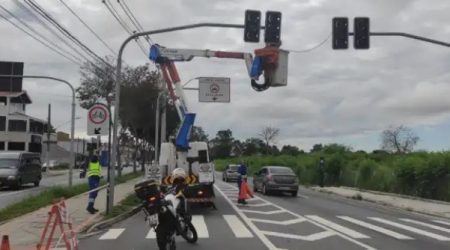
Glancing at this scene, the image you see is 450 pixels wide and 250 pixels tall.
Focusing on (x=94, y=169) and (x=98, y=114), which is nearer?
(x=98, y=114)

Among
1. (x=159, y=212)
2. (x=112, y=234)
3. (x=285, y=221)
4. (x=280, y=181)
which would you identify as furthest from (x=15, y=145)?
(x=159, y=212)

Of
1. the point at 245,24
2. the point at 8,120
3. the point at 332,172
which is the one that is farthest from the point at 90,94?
the point at 8,120

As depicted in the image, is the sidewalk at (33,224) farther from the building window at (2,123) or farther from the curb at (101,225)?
the building window at (2,123)

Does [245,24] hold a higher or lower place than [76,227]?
higher

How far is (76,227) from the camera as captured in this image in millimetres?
16016

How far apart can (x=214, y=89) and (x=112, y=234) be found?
1698 cm

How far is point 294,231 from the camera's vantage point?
52.9 ft

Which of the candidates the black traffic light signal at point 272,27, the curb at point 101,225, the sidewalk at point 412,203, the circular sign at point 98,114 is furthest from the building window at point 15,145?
the black traffic light signal at point 272,27

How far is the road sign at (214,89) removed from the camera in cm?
3128

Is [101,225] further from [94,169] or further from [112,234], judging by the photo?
[94,169]

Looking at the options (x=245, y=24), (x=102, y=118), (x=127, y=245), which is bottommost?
(x=127, y=245)

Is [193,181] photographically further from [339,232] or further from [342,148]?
[342,148]

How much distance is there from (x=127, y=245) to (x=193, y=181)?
8485 millimetres

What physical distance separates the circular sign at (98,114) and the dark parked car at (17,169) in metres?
17.6
